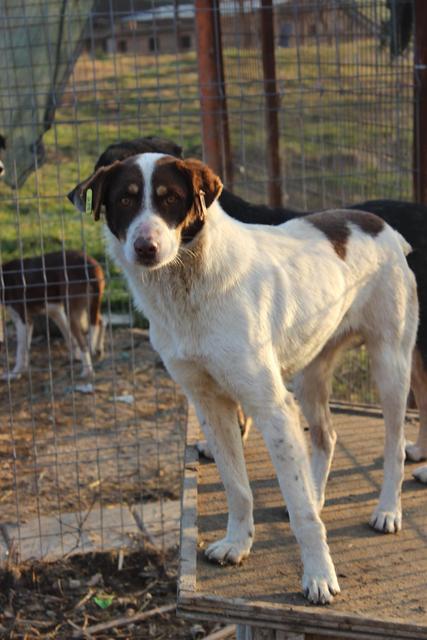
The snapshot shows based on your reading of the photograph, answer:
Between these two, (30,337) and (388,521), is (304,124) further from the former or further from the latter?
(388,521)

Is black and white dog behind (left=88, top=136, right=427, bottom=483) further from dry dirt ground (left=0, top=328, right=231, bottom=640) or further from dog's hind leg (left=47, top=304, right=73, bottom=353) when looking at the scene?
dog's hind leg (left=47, top=304, right=73, bottom=353)

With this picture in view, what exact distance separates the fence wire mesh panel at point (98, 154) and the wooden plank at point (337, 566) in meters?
1.20

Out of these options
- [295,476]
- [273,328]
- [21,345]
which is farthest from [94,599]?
[21,345]

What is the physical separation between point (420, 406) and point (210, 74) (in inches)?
92.2

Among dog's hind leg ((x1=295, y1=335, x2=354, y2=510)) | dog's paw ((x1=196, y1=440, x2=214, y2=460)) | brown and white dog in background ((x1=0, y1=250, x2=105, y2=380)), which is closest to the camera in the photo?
dog's hind leg ((x1=295, y1=335, x2=354, y2=510))

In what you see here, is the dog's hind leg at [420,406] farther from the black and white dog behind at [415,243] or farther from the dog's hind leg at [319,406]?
the dog's hind leg at [319,406]

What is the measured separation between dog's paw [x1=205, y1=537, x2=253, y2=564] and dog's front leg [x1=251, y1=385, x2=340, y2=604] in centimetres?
34

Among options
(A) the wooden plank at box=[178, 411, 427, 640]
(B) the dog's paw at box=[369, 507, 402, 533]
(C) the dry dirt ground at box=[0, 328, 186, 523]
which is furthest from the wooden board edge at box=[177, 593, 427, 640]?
(C) the dry dirt ground at box=[0, 328, 186, 523]

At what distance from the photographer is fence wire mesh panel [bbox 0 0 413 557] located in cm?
520

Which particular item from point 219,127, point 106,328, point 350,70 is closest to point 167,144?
point 219,127

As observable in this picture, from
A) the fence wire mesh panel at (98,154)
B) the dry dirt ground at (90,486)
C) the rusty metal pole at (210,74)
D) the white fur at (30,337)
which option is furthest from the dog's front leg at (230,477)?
the white fur at (30,337)

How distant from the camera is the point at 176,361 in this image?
3266mm

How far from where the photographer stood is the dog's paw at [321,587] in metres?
3.20

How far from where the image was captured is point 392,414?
3.78 meters
